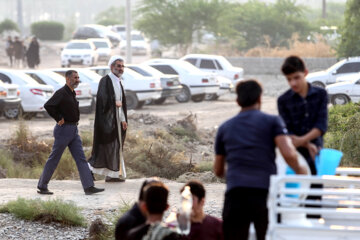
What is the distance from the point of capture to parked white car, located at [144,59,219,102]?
31.9 meters

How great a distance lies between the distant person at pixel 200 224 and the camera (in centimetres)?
595

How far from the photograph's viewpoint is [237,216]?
5.82 metres

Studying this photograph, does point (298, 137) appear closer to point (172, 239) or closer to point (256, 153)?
point (256, 153)

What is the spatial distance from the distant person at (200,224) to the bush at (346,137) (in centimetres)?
821

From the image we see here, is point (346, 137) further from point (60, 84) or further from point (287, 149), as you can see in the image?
point (60, 84)

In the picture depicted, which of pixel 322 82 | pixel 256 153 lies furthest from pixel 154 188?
pixel 322 82

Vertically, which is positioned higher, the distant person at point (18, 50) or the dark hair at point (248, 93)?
Result: the dark hair at point (248, 93)

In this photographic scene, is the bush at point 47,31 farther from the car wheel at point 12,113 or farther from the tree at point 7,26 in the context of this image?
the car wheel at point 12,113

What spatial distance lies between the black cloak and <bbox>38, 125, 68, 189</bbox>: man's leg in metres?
0.90

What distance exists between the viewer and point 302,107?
249 inches

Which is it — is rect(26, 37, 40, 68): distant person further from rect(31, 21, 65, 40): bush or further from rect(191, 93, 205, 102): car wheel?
rect(31, 21, 65, 40): bush

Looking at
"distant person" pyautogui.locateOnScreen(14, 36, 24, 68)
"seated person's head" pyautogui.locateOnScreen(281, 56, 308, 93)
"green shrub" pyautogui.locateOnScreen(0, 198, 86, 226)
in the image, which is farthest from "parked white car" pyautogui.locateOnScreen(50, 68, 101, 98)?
"seated person's head" pyautogui.locateOnScreen(281, 56, 308, 93)

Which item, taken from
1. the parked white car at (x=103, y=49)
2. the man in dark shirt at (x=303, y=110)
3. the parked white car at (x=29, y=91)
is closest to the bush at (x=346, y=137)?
the man in dark shirt at (x=303, y=110)

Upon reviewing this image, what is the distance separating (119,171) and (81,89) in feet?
42.8
